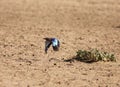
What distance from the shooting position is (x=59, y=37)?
12.8 m

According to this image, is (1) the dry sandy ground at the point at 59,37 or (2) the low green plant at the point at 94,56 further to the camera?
(2) the low green plant at the point at 94,56

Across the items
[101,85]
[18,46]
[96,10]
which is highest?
[96,10]

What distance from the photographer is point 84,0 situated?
68.5ft

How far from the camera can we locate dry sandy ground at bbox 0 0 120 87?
8617 millimetres

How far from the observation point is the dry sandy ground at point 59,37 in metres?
8.62

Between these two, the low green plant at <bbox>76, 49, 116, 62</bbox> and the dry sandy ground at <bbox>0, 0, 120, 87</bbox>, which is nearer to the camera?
the dry sandy ground at <bbox>0, 0, 120, 87</bbox>

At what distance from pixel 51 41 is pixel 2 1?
440 inches

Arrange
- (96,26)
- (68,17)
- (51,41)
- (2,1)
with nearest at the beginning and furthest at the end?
1. (51,41)
2. (96,26)
3. (68,17)
4. (2,1)

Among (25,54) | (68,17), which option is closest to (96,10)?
(68,17)

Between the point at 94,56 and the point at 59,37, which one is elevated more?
the point at 59,37

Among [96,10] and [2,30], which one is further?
[96,10]

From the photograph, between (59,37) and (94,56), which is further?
(59,37)

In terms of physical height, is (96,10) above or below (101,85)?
above

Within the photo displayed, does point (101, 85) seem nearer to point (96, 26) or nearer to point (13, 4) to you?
point (96, 26)
